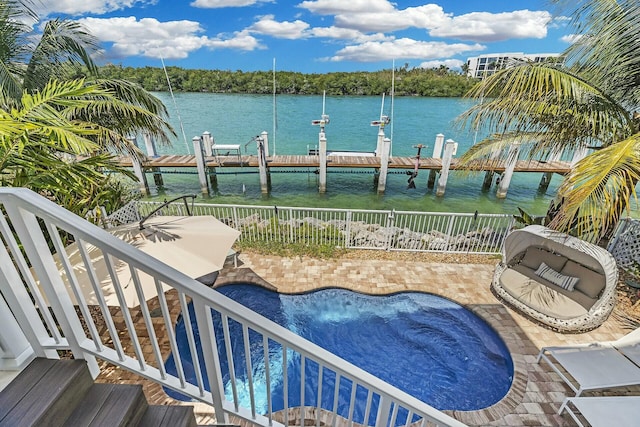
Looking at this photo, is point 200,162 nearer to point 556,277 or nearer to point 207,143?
point 207,143

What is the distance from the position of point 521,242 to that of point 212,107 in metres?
38.6

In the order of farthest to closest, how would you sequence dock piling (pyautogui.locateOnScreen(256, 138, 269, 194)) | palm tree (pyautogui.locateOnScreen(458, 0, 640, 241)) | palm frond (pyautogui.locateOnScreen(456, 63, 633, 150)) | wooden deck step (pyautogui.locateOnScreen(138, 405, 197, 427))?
dock piling (pyautogui.locateOnScreen(256, 138, 269, 194))
palm frond (pyautogui.locateOnScreen(456, 63, 633, 150))
palm tree (pyautogui.locateOnScreen(458, 0, 640, 241))
wooden deck step (pyautogui.locateOnScreen(138, 405, 197, 427))

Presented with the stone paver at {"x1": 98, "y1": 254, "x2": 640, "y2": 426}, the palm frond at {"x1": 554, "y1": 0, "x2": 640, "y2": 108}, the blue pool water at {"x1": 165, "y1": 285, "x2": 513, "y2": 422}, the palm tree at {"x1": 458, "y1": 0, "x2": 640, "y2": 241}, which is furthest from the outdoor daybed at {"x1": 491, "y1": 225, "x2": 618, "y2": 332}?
the palm frond at {"x1": 554, "y1": 0, "x2": 640, "y2": 108}

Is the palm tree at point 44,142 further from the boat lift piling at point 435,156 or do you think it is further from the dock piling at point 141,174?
the boat lift piling at point 435,156

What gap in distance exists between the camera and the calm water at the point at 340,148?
14.6 meters

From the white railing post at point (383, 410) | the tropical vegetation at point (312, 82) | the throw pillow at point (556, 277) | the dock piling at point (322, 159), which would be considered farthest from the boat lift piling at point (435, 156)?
the tropical vegetation at point (312, 82)

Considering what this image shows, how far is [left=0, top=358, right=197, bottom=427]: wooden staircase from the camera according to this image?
1.46 meters

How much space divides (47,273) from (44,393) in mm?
631

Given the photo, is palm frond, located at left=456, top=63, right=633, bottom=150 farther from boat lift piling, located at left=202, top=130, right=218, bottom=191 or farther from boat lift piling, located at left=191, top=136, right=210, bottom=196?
boat lift piling, located at left=202, top=130, right=218, bottom=191

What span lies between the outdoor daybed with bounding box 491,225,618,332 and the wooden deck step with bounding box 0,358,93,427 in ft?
20.9

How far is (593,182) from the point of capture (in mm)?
3881

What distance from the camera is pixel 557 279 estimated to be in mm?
5570

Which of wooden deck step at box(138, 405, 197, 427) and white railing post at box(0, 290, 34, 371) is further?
wooden deck step at box(138, 405, 197, 427)

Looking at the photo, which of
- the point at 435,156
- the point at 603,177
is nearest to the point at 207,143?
the point at 435,156
